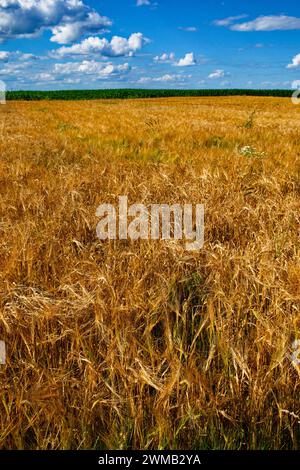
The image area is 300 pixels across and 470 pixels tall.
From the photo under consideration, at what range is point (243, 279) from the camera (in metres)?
1.96

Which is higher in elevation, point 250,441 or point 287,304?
point 287,304

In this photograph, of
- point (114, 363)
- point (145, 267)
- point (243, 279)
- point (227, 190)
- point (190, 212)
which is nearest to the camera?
point (114, 363)

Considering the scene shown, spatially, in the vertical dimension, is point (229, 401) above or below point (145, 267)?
below

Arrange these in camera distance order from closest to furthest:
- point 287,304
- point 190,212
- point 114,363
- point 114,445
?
point 114,445 < point 114,363 < point 287,304 < point 190,212

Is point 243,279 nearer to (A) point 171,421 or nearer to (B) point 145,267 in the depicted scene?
(B) point 145,267

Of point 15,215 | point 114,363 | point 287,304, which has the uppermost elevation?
point 15,215

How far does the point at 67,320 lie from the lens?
176cm

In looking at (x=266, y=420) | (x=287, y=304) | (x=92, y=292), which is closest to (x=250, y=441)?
(x=266, y=420)

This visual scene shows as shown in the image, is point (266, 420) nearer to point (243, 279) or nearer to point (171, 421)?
point (171, 421)

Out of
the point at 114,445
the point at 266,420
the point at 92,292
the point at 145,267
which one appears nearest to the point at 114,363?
the point at 114,445

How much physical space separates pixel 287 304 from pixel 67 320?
928mm

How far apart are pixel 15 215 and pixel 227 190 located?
174 cm

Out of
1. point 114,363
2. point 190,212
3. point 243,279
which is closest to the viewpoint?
point 114,363

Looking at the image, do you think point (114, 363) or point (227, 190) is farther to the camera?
point (227, 190)
